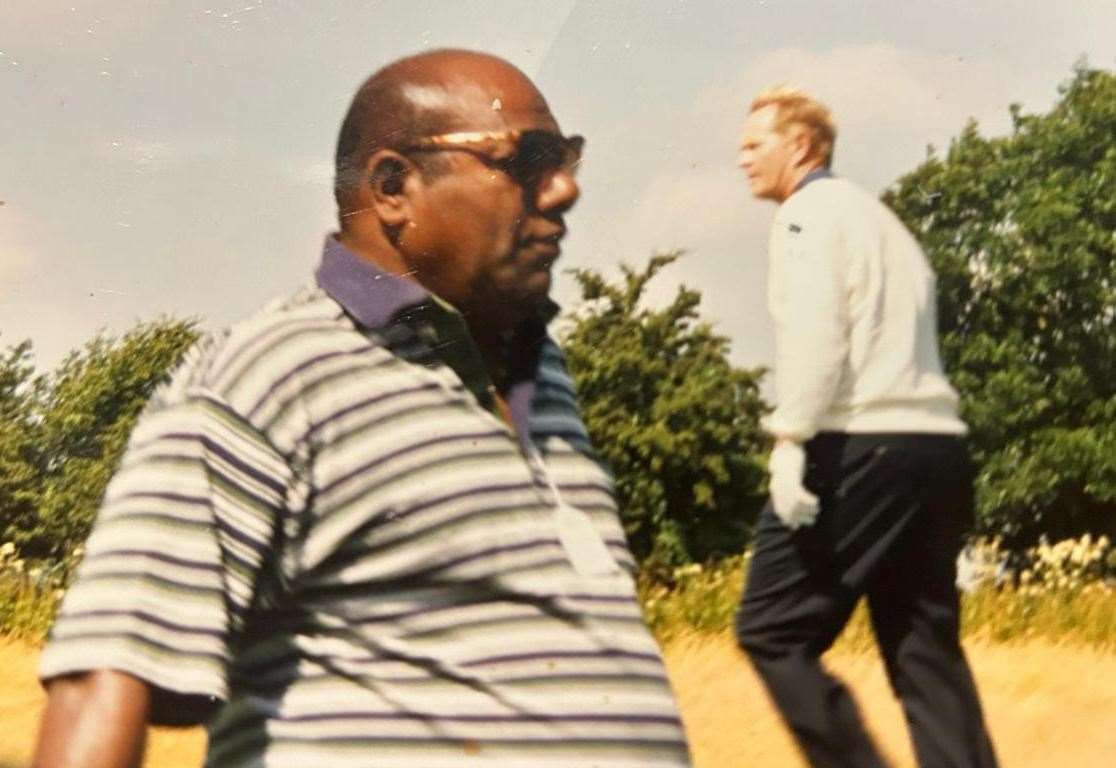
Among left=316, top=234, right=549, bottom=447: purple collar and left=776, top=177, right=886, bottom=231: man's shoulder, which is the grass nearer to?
left=776, top=177, right=886, bottom=231: man's shoulder

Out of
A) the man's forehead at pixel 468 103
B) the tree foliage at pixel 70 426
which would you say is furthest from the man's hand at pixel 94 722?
the tree foliage at pixel 70 426

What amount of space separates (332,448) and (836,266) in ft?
3.76

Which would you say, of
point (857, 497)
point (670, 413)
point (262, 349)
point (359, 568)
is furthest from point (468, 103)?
point (857, 497)

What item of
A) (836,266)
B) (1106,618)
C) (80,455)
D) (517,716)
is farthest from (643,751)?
(1106,618)

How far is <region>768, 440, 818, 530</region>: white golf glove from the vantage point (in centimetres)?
199

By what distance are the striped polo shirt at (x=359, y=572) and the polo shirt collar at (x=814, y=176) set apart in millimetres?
1071

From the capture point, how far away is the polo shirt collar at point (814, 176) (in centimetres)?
215

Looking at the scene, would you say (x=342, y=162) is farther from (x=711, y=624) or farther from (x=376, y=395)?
(x=711, y=624)

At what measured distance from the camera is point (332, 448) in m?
1.12

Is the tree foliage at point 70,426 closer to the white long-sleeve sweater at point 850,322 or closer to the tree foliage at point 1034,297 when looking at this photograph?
the white long-sleeve sweater at point 850,322

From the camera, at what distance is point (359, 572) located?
1.13 metres

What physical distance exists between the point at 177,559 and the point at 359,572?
16cm

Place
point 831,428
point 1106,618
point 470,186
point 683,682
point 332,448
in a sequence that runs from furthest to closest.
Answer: point 1106,618, point 683,682, point 831,428, point 470,186, point 332,448

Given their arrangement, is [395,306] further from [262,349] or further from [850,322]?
[850,322]
